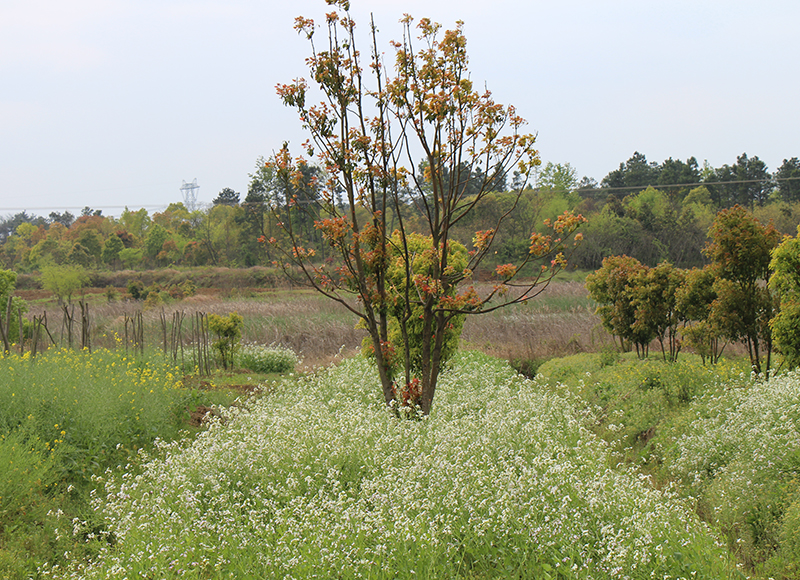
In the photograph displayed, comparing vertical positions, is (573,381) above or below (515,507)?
below

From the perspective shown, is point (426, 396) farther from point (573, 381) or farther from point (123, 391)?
point (573, 381)

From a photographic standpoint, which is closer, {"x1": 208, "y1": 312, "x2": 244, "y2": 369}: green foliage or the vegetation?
the vegetation

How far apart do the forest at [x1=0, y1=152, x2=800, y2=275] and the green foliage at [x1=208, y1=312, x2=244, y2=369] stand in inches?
859

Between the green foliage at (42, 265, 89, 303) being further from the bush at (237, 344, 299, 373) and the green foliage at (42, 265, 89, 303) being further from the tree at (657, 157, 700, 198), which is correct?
the tree at (657, 157, 700, 198)

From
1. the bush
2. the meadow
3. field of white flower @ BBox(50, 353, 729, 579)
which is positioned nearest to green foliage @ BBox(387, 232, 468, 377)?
the meadow

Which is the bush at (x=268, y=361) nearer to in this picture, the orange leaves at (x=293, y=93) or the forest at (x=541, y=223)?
the orange leaves at (x=293, y=93)

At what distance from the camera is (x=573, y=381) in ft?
32.7

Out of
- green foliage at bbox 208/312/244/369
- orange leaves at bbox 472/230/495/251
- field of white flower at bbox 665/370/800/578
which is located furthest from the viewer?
green foliage at bbox 208/312/244/369

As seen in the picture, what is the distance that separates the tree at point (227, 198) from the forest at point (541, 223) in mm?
110

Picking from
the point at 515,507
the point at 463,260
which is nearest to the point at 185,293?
the point at 463,260

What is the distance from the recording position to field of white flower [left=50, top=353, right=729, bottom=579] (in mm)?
3404

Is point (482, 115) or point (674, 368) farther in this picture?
point (674, 368)

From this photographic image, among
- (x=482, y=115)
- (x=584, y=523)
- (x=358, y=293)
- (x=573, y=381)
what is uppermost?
(x=482, y=115)

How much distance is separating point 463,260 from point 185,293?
29340 millimetres
